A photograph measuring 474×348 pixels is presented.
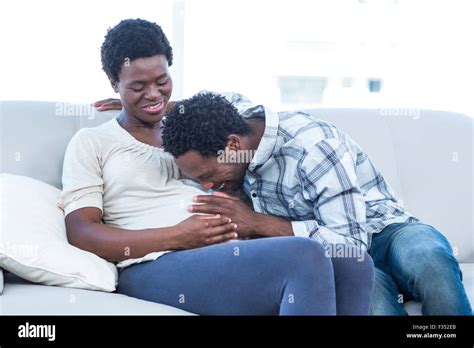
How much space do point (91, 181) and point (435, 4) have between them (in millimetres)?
1921

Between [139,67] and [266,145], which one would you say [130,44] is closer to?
[139,67]

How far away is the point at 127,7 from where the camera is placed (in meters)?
2.80

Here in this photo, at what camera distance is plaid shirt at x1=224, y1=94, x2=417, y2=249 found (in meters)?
1.70

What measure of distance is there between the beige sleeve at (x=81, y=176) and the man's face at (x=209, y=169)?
223 millimetres

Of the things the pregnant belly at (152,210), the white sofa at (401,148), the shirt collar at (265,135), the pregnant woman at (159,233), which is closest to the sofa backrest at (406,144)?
the white sofa at (401,148)

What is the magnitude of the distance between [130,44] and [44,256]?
60 cm

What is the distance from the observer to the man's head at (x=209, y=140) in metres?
1.73

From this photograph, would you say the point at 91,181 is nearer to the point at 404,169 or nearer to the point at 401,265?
the point at 401,265

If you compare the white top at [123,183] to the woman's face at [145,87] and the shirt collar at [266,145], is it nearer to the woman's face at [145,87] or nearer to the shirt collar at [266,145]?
the woman's face at [145,87]

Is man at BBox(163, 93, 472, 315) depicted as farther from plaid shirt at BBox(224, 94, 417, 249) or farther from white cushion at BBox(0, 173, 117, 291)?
white cushion at BBox(0, 173, 117, 291)

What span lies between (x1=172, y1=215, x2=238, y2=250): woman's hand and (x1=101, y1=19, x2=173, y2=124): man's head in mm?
405

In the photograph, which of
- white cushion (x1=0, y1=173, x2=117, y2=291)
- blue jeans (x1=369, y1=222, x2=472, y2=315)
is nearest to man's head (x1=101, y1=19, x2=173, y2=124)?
white cushion (x1=0, y1=173, x2=117, y2=291)

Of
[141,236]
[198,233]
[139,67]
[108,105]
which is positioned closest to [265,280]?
[198,233]

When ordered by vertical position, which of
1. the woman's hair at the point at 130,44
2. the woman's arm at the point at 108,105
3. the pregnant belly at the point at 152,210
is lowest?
the pregnant belly at the point at 152,210
